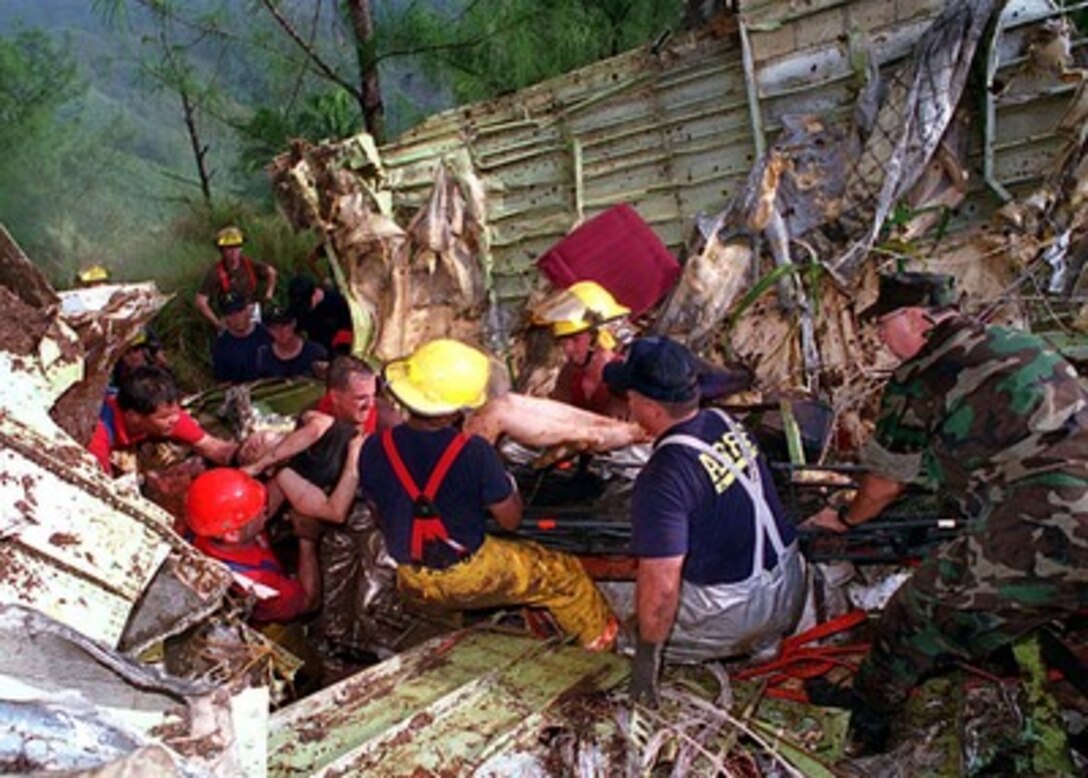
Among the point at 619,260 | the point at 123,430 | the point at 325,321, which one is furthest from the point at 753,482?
the point at 325,321

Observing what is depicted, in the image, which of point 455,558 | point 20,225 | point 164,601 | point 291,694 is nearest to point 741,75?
point 455,558

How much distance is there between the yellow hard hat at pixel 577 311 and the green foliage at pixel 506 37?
4.40 m

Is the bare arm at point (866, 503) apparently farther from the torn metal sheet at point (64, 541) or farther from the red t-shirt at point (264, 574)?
the torn metal sheet at point (64, 541)

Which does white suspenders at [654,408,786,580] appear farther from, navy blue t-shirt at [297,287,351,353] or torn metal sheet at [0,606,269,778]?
navy blue t-shirt at [297,287,351,353]

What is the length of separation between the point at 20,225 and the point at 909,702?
13957 millimetres

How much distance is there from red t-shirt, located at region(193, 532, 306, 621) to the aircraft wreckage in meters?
0.46

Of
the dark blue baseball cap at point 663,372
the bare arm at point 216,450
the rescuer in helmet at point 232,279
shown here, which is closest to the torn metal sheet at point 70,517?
the dark blue baseball cap at point 663,372

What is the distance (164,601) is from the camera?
2.46 meters

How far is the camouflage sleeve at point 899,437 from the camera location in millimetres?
3643

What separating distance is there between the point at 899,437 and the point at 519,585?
1591mm

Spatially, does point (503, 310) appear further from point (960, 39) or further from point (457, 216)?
point (960, 39)

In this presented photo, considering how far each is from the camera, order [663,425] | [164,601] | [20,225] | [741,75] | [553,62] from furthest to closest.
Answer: [20,225] → [553,62] → [741,75] → [663,425] → [164,601]

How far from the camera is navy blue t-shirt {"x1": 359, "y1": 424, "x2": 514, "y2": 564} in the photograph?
376 centimetres

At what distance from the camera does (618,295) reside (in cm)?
686
